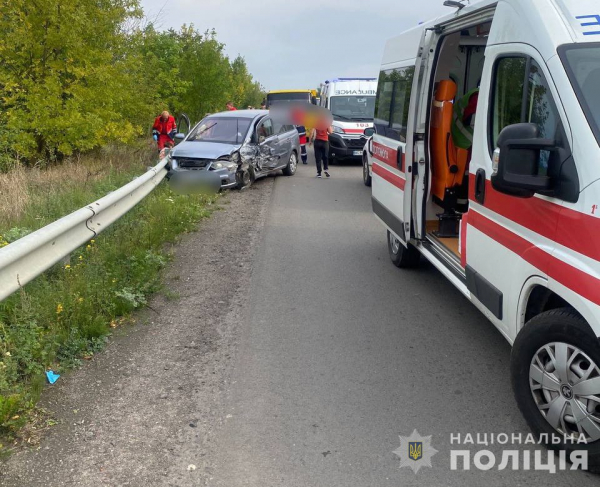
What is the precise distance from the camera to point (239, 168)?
14.1 metres

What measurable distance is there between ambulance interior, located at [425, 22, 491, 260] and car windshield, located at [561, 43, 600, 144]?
266 cm

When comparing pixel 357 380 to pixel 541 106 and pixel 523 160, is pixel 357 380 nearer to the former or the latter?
pixel 523 160

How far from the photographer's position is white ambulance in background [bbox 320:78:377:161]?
19.3 metres

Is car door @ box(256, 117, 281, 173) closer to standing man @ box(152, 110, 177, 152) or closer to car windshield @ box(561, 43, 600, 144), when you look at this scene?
standing man @ box(152, 110, 177, 152)

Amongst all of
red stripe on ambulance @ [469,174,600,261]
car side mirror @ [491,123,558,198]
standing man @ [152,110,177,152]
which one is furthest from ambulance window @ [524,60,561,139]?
standing man @ [152,110,177,152]

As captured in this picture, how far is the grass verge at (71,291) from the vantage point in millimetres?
4461

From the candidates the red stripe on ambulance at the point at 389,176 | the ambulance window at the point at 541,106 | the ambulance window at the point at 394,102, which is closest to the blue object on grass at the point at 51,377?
the ambulance window at the point at 541,106

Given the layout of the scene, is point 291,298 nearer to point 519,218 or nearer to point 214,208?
point 519,218

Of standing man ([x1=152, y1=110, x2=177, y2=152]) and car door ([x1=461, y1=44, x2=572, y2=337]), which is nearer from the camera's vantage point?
car door ([x1=461, y1=44, x2=572, y2=337])

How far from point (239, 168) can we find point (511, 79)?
10.3 m

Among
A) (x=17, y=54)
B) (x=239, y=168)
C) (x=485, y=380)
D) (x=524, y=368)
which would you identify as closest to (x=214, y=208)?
(x=239, y=168)

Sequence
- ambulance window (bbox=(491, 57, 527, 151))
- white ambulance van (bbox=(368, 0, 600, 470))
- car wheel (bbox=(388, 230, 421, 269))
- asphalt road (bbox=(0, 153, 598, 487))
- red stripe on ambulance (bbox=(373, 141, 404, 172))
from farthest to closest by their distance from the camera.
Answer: car wheel (bbox=(388, 230, 421, 269)), red stripe on ambulance (bbox=(373, 141, 404, 172)), ambulance window (bbox=(491, 57, 527, 151)), asphalt road (bbox=(0, 153, 598, 487)), white ambulance van (bbox=(368, 0, 600, 470))

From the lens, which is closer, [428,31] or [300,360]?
[300,360]

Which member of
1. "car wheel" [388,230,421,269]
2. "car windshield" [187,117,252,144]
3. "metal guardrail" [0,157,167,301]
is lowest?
"car wheel" [388,230,421,269]
